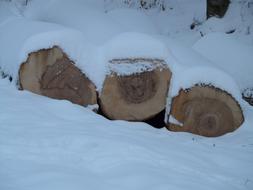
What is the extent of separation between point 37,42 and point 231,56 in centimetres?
250

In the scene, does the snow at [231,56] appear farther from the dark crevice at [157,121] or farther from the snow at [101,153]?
the dark crevice at [157,121]

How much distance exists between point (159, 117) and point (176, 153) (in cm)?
108

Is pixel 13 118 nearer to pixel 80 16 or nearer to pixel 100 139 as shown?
pixel 100 139

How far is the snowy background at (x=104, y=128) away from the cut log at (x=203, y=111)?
0.09m

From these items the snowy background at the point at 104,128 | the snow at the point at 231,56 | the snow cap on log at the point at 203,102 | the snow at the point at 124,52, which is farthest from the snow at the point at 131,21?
the snow cap on log at the point at 203,102

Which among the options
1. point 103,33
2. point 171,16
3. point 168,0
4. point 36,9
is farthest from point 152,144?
point 168,0

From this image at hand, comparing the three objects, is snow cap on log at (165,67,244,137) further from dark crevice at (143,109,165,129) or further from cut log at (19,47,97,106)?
cut log at (19,47,97,106)

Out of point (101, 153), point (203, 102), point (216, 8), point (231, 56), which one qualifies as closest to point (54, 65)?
point (101, 153)

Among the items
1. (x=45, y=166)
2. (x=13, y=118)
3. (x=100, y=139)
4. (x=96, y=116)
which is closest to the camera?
(x=45, y=166)

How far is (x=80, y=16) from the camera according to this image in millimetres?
5434

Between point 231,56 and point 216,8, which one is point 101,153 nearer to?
point 231,56

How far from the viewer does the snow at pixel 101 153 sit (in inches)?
126

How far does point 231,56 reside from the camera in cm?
577

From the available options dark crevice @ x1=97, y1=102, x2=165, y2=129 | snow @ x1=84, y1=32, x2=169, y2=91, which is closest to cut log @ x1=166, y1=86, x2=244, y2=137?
dark crevice @ x1=97, y1=102, x2=165, y2=129
